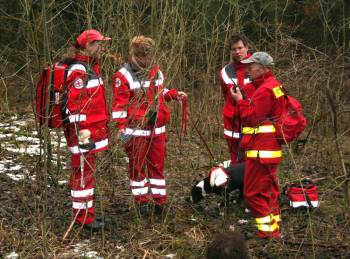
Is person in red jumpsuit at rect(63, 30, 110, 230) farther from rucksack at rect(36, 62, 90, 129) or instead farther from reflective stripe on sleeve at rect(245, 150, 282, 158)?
reflective stripe on sleeve at rect(245, 150, 282, 158)

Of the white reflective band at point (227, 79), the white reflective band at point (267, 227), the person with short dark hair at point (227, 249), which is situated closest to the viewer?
the person with short dark hair at point (227, 249)

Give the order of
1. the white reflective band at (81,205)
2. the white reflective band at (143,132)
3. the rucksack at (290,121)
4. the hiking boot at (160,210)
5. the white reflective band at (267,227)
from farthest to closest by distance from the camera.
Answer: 1. the hiking boot at (160,210)
2. the white reflective band at (143,132)
3. the white reflective band at (81,205)
4. the white reflective band at (267,227)
5. the rucksack at (290,121)

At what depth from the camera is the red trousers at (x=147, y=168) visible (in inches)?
261

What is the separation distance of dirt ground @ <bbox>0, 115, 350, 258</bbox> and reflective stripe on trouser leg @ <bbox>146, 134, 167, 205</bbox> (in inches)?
9.8

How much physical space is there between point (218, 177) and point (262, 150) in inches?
43.4

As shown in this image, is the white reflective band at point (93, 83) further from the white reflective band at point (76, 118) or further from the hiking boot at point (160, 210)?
the hiking boot at point (160, 210)

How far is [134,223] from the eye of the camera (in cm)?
659

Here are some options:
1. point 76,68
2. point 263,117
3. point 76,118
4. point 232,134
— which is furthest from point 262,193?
point 76,68

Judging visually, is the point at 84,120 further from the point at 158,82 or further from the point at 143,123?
the point at 158,82

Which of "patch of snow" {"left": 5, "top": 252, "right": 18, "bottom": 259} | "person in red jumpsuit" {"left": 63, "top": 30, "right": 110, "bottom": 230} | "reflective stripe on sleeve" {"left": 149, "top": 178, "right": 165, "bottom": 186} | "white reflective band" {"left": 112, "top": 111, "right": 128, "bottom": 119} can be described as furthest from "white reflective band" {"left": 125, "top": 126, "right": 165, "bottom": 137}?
"patch of snow" {"left": 5, "top": 252, "right": 18, "bottom": 259}

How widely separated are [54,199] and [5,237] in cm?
123

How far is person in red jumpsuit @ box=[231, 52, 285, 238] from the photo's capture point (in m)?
5.82

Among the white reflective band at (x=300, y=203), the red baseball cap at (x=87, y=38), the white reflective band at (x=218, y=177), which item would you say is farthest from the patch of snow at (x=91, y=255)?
the white reflective band at (x=300, y=203)

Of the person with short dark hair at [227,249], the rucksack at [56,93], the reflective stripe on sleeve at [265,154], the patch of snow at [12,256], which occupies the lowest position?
the patch of snow at [12,256]
